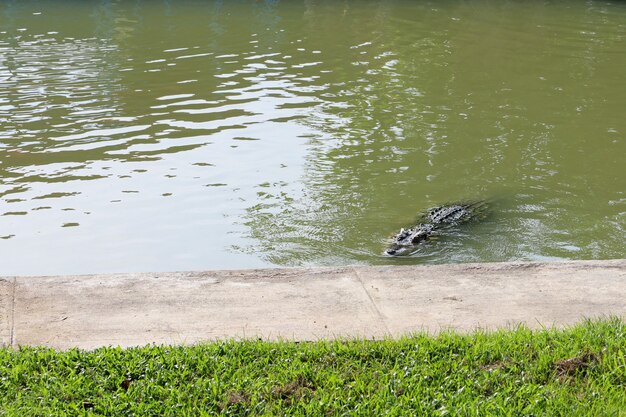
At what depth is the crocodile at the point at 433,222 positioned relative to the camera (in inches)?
311

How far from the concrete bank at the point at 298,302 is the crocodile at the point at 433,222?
5.48 ft

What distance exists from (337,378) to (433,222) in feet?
13.3

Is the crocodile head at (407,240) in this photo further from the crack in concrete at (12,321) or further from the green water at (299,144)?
the crack in concrete at (12,321)

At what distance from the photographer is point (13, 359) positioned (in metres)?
4.67

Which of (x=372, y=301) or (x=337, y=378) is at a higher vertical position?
(x=337, y=378)

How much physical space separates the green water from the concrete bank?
1.81 metres

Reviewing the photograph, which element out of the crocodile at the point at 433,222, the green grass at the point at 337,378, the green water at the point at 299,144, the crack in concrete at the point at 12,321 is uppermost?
the green grass at the point at 337,378

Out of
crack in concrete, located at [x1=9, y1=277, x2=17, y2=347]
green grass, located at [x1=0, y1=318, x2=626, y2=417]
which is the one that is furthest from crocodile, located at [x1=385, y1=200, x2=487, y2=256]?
crack in concrete, located at [x1=9, y1=277, x2=17, y2=347]

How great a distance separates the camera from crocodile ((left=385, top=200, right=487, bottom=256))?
790 centimetres

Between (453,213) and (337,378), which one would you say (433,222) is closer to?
(453,213)

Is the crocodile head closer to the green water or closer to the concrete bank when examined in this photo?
the green water

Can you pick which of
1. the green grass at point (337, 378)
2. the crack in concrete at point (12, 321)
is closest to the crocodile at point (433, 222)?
the green grass at point (337, 378)

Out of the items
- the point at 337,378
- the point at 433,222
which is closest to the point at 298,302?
the point at 337,378

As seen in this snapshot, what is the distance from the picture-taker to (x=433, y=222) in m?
8.41
